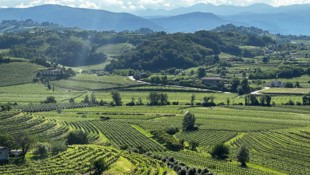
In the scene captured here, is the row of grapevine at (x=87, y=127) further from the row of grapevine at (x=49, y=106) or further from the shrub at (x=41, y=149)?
the shrub at (x=41, y=149)

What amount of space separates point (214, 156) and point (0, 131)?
113 ft

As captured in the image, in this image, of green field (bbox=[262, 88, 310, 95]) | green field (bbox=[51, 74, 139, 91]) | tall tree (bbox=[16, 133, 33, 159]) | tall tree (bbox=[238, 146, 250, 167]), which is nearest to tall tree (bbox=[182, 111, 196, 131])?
tall tree (bbox=[238, 146, 250, 167])

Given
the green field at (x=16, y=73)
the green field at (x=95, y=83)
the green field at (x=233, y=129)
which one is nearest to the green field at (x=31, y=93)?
the green field at (x=16, y=73)

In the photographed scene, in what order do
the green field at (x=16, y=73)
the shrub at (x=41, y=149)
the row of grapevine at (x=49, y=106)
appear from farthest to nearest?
the green field at (x=16, y=73), the row of grapevine at (x=49, y=106), the shrub at (x=41, y=149)

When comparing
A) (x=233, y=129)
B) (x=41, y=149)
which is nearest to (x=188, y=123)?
(x=233, y=129)

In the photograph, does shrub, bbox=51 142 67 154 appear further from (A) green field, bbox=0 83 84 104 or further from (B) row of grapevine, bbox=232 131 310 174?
(A) green field, bbox=0 83 84 104

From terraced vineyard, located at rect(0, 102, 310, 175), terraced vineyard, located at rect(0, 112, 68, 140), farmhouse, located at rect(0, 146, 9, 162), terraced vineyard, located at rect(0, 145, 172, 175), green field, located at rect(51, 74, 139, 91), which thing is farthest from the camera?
green field, located at rect(51, 74, 139, 91)

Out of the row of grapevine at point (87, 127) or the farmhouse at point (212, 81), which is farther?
the farmhouse at point (212, 81)

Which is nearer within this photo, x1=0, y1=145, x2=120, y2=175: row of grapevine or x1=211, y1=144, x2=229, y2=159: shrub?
x1=0, y1=145, x2=120, y2=175: row of grapevine

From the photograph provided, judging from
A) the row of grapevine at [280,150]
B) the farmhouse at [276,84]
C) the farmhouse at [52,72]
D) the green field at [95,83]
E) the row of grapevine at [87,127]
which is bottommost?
the row of grapevine at [280,150]

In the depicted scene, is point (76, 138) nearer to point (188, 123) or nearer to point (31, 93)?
point (188, 123)

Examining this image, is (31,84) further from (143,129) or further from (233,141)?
(233,141)

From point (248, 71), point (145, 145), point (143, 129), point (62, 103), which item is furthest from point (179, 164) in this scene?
→ point (248, 71)

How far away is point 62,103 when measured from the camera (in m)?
136
